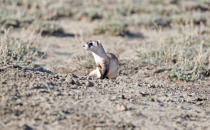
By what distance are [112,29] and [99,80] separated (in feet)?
22.0

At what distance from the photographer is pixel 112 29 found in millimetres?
12500

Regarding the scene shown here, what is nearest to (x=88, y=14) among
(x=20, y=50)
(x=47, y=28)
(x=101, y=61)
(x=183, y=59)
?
(x=47, y=28)

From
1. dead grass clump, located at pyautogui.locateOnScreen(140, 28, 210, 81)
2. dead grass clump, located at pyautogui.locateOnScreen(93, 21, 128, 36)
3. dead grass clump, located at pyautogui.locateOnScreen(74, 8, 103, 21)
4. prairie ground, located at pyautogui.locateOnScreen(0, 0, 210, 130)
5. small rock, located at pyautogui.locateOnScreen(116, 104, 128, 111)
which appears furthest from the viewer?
dead grass clump, located at pyautogui.locateOnScreen(74, 8, 103, 21)

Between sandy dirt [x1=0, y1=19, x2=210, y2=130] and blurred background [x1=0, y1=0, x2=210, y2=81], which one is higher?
blurred background [x1=0, y1=0, x2=210, y2=81]

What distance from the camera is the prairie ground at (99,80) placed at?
4.53 m

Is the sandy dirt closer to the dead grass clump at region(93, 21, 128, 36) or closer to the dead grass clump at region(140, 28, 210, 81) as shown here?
the dead grass clump at region(140, 28, 210, 81)

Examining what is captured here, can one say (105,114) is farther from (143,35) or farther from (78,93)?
(143,35)

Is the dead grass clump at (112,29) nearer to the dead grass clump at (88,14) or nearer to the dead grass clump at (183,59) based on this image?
the dead grass clump at (88,14)

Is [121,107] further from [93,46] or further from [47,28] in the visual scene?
[47,28]

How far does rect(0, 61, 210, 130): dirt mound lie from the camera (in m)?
4.36

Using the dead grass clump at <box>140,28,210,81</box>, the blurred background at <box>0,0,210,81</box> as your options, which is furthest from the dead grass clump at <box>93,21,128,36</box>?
the dead grass clump at <box>140,28,210,81</box>

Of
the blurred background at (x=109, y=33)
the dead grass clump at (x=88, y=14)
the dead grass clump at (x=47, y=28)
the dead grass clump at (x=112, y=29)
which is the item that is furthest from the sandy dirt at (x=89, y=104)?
the dead grass clump at (x=88, y=14)

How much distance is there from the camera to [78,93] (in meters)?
5.09

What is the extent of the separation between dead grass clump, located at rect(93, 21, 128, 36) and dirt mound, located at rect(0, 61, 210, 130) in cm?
664
